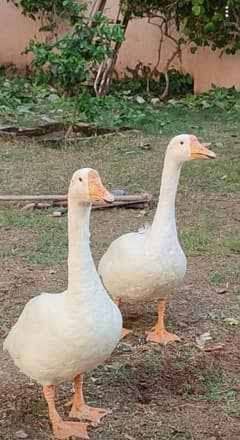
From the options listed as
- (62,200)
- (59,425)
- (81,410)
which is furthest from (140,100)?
(59,425)

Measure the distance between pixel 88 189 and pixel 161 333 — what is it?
1.24 m

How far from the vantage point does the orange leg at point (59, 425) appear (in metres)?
3.63

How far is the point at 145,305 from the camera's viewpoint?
5.07m

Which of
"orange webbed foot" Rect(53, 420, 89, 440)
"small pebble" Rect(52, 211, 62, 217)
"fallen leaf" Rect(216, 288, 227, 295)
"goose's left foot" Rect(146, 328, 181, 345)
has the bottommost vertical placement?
"orange webbed foot" Rect(53, 420, 89, 440)

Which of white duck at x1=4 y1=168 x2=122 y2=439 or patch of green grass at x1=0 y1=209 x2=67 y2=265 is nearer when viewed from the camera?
white duck at x1=4 y1=168 x2=122 y2=439

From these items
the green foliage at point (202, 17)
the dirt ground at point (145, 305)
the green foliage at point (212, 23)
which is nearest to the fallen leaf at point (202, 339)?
the dirt ground at point (145, 305)

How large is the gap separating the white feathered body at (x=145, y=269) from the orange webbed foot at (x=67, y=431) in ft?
2.95

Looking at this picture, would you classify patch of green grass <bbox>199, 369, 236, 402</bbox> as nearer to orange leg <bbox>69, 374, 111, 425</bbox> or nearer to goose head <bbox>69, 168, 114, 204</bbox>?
orange leg <bbox>69, 374, 111, 425</bbox>

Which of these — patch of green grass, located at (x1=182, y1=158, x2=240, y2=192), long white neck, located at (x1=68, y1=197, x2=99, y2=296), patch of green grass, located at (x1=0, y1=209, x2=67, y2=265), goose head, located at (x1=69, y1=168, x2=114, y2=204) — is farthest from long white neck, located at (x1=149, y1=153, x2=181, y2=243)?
patch of green grass, located at (x1=182, y1=158, x2=240, y2=192)

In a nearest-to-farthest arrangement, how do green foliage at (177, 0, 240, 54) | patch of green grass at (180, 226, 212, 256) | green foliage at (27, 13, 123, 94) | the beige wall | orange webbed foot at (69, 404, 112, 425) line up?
orange webbed foot at (69, 404, 112, 425), patch of green grass at (180, 226, 212, 256), green foliage at (27, 13, 123, 94), green foliage at (177, 0, 240, 54), the beige wall

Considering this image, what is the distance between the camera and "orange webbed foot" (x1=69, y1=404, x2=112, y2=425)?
12.3 ft

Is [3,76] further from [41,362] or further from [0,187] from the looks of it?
[41,362]

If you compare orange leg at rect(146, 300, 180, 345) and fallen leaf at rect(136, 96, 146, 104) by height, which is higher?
fallen leaf at rect(136, 96, 146, 104)

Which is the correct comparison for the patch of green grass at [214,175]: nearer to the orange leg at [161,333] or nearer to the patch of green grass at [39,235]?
the patch of green grass at [39,235]
